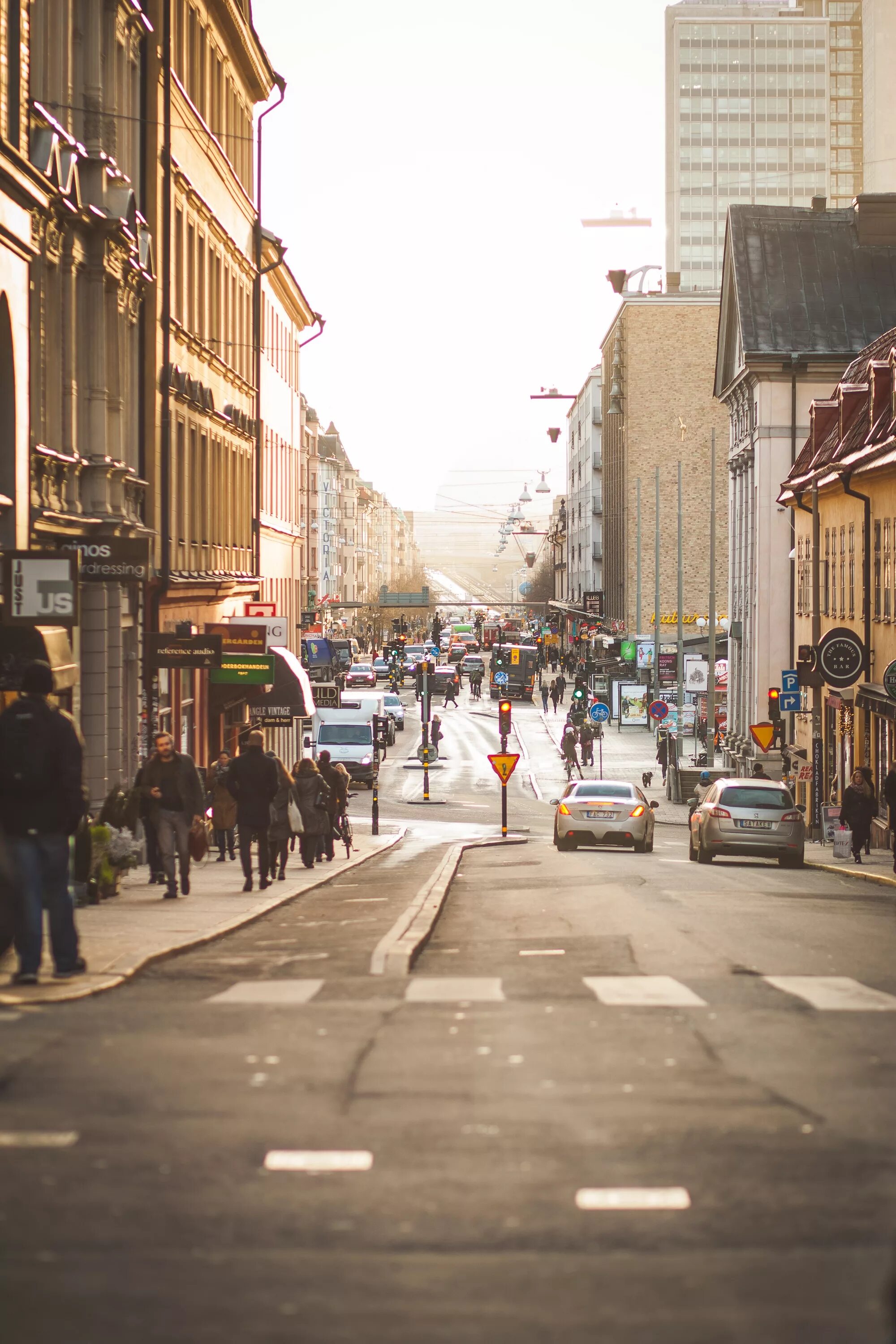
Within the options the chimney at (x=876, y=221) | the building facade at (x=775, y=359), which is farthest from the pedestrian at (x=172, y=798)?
the chimney at (x=876, y=221)

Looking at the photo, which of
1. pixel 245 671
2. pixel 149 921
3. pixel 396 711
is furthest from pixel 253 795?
pixel 396 711

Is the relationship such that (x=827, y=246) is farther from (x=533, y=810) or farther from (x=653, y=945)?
(x=653, y=945)

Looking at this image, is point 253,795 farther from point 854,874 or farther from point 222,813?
point 854,874

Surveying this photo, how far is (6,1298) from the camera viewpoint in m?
4.63

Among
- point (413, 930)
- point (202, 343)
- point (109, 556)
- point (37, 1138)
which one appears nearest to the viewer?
point (37, 1138)

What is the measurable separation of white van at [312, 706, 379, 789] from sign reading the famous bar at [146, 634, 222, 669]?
2581 cm

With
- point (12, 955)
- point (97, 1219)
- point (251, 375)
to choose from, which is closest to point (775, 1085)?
point (97, 1219)

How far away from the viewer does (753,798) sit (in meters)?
27.4

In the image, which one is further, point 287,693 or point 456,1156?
point 287,693

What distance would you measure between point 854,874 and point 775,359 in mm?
32494

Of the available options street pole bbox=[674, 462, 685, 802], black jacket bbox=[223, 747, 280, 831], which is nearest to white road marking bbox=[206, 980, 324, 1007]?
black jacket bbox=[223, 747, 280, 831]

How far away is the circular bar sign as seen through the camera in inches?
1406

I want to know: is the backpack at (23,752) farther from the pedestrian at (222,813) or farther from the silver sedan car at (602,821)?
the silver sedan car at (602,821)

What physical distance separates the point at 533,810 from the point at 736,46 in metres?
146
